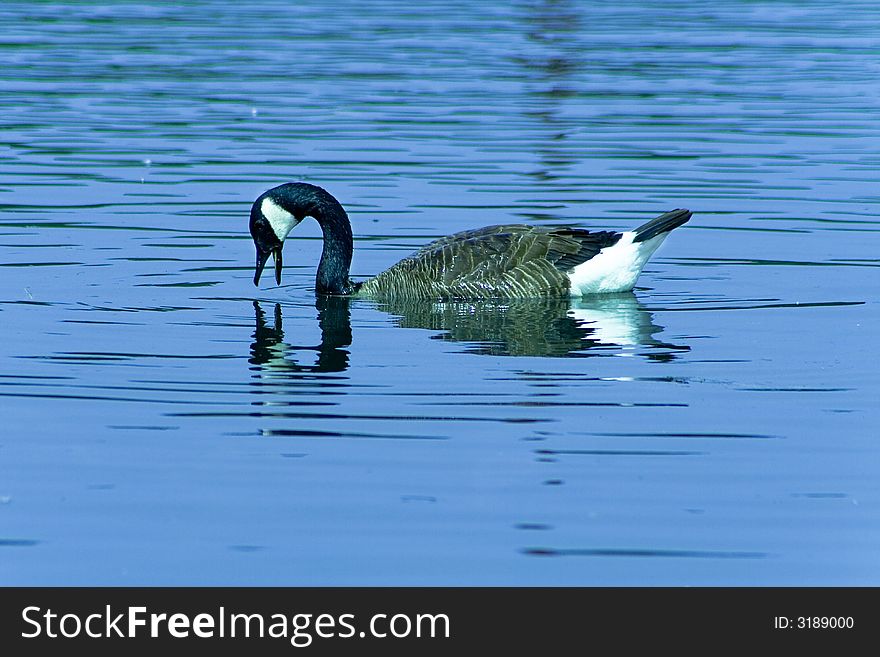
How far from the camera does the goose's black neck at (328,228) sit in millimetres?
16422

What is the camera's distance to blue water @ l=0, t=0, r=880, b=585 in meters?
8.58

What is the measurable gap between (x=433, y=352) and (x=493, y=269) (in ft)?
9.50

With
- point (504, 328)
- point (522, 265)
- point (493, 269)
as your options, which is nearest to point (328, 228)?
point (493, 269)

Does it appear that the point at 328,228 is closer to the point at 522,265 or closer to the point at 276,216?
the point at 276,216

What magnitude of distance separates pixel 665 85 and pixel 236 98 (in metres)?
8.60

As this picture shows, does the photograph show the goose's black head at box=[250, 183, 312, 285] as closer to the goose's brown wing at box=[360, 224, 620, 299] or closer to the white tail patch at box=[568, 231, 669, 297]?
the goose's brown wing at box=[360, 224, 620, 299]

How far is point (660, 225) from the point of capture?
1588cm

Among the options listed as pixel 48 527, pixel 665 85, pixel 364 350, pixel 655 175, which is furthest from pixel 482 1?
pixel 48 527

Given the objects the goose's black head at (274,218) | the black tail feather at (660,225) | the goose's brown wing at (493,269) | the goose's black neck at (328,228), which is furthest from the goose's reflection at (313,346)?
the black tail feather at (660,225)

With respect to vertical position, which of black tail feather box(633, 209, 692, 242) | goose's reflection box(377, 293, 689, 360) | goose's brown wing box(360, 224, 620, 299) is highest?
black tail feather box(633, 209, 692, 242)

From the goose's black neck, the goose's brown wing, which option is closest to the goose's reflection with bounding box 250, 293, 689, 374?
the goose's brown wing

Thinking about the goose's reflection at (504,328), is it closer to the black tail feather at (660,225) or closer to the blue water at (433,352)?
the blue water at (433,352)
